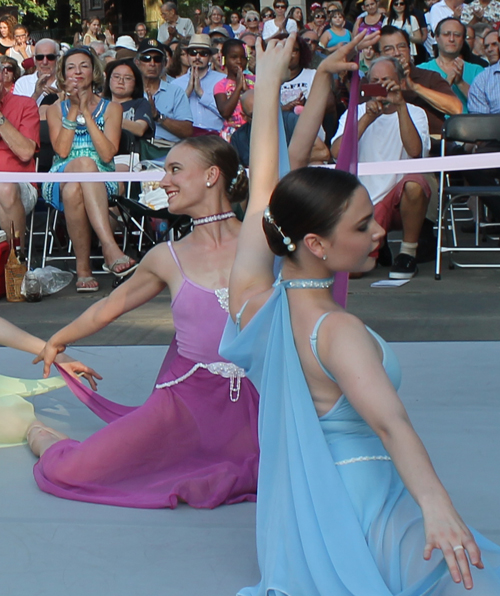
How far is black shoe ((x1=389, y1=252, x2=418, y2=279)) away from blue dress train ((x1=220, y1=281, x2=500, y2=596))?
4183 millimetres

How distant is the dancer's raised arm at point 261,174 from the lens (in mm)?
2176

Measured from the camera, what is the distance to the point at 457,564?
5.35 feet

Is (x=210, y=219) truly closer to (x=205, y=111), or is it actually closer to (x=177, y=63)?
(x=205, y=111)

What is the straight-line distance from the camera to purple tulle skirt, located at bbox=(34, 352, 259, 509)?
9.35 ft

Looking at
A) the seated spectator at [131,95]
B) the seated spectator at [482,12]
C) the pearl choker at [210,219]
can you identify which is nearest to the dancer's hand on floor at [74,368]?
the pearl choker at [210,219]

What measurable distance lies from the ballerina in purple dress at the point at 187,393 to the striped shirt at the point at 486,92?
4.83 m

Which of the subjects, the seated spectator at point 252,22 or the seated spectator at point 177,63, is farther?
the seated spectator at point 252,22

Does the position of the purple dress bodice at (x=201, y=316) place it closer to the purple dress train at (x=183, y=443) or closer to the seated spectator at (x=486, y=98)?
the purple dress train at (x=183, y=443)

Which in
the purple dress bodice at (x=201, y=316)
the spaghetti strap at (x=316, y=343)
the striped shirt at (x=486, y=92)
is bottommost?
the purple dress bodice at (x=201, y=316)

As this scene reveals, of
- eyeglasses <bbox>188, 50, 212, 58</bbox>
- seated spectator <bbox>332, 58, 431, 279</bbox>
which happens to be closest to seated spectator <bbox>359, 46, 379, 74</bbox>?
eyeglasses <bbox>188, 50, 212, 58</bbox>

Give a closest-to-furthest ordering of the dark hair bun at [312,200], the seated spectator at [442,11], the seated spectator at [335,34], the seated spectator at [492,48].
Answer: the dark hair bun at [312,200] < the seated spectator at [492,48] < the seated spectator at [442,11] < the seated spectator at [335,34]

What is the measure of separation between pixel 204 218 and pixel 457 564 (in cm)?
171

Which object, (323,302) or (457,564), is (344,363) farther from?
(457,564)

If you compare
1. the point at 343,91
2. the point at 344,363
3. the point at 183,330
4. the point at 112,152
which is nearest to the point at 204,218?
the point at 183,330
